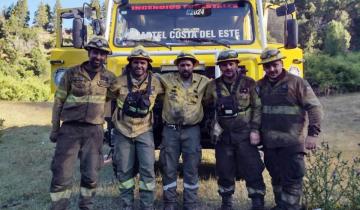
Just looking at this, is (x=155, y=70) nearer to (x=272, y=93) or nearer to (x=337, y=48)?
(x=272, y=93)

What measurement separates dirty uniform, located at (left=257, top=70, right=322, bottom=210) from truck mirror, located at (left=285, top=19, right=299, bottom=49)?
1.25m

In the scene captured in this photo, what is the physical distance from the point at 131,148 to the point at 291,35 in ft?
8.46

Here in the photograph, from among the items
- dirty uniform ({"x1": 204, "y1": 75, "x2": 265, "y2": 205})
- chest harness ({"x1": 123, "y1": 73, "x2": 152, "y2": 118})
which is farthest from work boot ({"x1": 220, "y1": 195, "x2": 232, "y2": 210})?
chest harness ({"x1": 123, "y1": 73, "x2": 152, "y2": 118})

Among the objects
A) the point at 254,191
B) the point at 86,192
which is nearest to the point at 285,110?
the point at 254,191

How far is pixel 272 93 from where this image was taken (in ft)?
15.5

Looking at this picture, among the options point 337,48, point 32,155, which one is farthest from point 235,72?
point 337,48

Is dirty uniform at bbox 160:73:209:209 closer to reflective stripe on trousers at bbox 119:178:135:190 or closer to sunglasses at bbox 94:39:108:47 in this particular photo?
reflective stripe on trousers at bbox 119:178:135:190

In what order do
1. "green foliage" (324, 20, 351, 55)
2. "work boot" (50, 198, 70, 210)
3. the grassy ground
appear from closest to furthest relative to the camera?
"work boot" (50, 198, 70, 210) < the grassy ground < "green foliage" (324, 20, 351, 55)

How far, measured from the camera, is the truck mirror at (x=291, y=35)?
230 inches

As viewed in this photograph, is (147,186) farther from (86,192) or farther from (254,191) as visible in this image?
(254,191)

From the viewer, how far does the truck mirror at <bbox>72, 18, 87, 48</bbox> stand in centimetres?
616

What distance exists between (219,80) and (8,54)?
91.8 feet

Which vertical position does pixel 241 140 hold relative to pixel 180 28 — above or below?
below

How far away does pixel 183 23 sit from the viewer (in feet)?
20.5
